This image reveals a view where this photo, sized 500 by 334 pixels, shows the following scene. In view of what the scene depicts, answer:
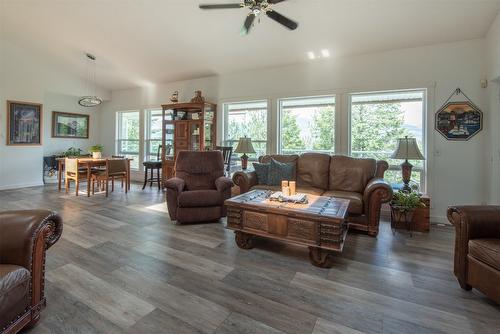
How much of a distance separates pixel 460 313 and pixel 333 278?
2.72 feet

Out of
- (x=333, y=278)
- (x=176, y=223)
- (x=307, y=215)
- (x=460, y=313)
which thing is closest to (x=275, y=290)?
(x=333, y=278)

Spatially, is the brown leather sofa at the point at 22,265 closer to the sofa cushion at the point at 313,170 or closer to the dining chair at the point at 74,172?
the sofa cushion at the point at 313,170

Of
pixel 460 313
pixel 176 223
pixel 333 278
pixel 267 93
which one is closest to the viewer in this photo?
pixel 460 313

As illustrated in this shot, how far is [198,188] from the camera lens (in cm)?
389

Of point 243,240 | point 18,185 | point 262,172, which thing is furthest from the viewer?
point 18,185

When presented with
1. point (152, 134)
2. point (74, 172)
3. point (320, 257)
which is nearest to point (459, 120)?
point (320, 257)

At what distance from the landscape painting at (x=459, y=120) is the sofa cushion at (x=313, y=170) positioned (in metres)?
1.68

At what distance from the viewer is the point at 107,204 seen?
4.61 metres

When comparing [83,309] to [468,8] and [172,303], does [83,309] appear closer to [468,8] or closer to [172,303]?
[172,303]

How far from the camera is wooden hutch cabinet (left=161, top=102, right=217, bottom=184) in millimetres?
5609

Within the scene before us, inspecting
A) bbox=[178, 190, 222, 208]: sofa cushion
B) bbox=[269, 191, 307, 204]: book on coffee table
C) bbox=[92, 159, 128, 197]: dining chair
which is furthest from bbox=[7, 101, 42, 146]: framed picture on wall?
bbox=[269, 191, 307, 204]: book on coffee table

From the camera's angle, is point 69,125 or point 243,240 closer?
point 243,240

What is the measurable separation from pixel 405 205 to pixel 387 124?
1552 millimetres

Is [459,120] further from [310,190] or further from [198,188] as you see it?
[198,188]
